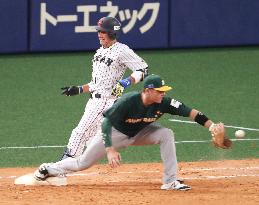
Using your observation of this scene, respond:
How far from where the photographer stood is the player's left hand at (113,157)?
11016 mm

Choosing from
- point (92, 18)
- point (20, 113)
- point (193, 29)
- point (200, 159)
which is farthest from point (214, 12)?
point (200, 159)

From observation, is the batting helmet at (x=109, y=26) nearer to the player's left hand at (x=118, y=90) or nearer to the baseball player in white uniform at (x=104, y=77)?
the baseball player in white uniform at (x=104, y=77)

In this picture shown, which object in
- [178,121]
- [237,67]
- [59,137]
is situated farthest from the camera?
[237,67]

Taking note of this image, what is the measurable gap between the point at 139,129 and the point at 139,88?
7.00 m

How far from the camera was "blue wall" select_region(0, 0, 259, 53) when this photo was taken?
20594 mm

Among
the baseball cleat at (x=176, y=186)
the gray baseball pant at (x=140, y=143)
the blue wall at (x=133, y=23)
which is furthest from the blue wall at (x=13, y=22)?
the baseball cleat at (x=176, y=186)

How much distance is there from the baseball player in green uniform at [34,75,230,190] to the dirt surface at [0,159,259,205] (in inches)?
10.3

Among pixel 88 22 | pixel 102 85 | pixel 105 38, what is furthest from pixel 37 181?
→ pixel 88 22

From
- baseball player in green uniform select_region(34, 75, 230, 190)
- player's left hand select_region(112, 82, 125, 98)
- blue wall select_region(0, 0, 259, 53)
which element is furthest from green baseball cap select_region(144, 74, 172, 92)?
blue wall select_region(0, 0, 259, 53)

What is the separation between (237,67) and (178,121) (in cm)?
453

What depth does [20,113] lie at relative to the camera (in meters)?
16.7

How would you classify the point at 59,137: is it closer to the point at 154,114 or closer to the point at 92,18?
the point at 154,114

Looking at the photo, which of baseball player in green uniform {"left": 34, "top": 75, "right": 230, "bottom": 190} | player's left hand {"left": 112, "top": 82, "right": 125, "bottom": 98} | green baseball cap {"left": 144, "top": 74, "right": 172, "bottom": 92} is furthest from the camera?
player's left hand {"left": 112, "top": 82, "right": 125, "bottom": 98}

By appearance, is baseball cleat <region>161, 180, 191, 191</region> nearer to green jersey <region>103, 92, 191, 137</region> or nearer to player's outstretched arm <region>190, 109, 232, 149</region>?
player's outstretched arm <region>190, 109, 232, 149</region>
